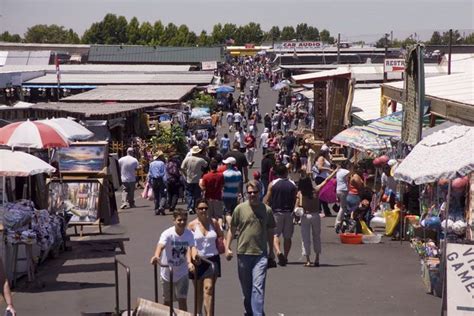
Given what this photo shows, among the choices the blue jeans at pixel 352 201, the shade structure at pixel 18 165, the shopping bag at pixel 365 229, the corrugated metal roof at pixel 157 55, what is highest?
the corrugated metal roof at pixel 157 55

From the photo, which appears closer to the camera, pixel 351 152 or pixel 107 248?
pixel 107 248

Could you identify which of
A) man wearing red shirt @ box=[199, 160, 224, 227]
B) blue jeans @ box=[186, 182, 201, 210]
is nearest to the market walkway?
man wearing red shirt @ box=[199, 160, 224, 227]

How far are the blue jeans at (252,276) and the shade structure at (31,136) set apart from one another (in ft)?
19.6

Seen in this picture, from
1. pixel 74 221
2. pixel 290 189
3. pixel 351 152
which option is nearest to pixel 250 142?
pixel 351 152

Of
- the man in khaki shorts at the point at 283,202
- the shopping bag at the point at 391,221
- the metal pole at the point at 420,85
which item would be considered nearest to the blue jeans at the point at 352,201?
the shopping bag at the point at 391,221

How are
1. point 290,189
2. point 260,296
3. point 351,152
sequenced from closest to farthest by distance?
point 260,296 → point 290,189 → point 351,152

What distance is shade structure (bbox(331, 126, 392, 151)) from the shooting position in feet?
72.3

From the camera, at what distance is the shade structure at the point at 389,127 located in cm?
2086

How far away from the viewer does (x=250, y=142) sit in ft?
111

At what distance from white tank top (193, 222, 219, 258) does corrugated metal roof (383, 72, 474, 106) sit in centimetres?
667

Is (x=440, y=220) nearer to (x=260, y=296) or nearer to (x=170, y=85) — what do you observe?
(x=260, y=296)

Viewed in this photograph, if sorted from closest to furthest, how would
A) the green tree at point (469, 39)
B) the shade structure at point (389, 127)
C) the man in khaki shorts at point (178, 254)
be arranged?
the man in khaki shorts at point (178, 254) < the shade structure at point (389, 127) < the green tree at point (469, 39)

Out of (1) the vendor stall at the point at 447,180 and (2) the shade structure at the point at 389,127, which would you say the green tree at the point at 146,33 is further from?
(1) the vendor stall at the point at 447,180

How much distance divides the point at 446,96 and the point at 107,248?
6.51 m
